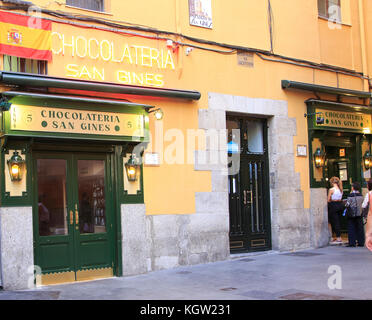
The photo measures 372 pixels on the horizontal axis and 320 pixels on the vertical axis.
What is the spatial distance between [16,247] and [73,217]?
46.9 inches

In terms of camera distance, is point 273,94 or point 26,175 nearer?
point 26,175

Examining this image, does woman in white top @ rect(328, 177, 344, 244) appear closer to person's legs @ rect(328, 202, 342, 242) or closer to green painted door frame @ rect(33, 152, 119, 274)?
person's legs @ rect(328, 202, 342, 242)

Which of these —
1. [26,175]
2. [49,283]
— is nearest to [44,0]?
[26,175]

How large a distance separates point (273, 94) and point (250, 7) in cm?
203

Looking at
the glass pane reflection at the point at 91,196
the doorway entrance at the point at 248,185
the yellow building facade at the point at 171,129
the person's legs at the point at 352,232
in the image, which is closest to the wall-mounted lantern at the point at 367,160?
the yellow building facade at the point at 171,129

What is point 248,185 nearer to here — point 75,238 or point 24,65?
point 75,238

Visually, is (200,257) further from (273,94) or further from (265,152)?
(273,94)

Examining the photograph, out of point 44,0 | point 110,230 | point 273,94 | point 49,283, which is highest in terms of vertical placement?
point 44,0

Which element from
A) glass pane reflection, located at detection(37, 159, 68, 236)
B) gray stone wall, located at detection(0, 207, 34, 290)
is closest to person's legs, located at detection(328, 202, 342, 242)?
glass pane reflection, located at detection(37, 159, 68, 236)

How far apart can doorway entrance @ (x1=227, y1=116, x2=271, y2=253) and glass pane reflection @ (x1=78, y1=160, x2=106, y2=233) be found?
313cm

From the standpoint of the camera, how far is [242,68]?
1135 centimetres

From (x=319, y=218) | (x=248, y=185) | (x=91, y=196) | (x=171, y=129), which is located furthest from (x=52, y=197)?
(x=319, y=218)

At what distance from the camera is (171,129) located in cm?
1008

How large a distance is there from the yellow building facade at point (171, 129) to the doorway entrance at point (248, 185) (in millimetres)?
31
